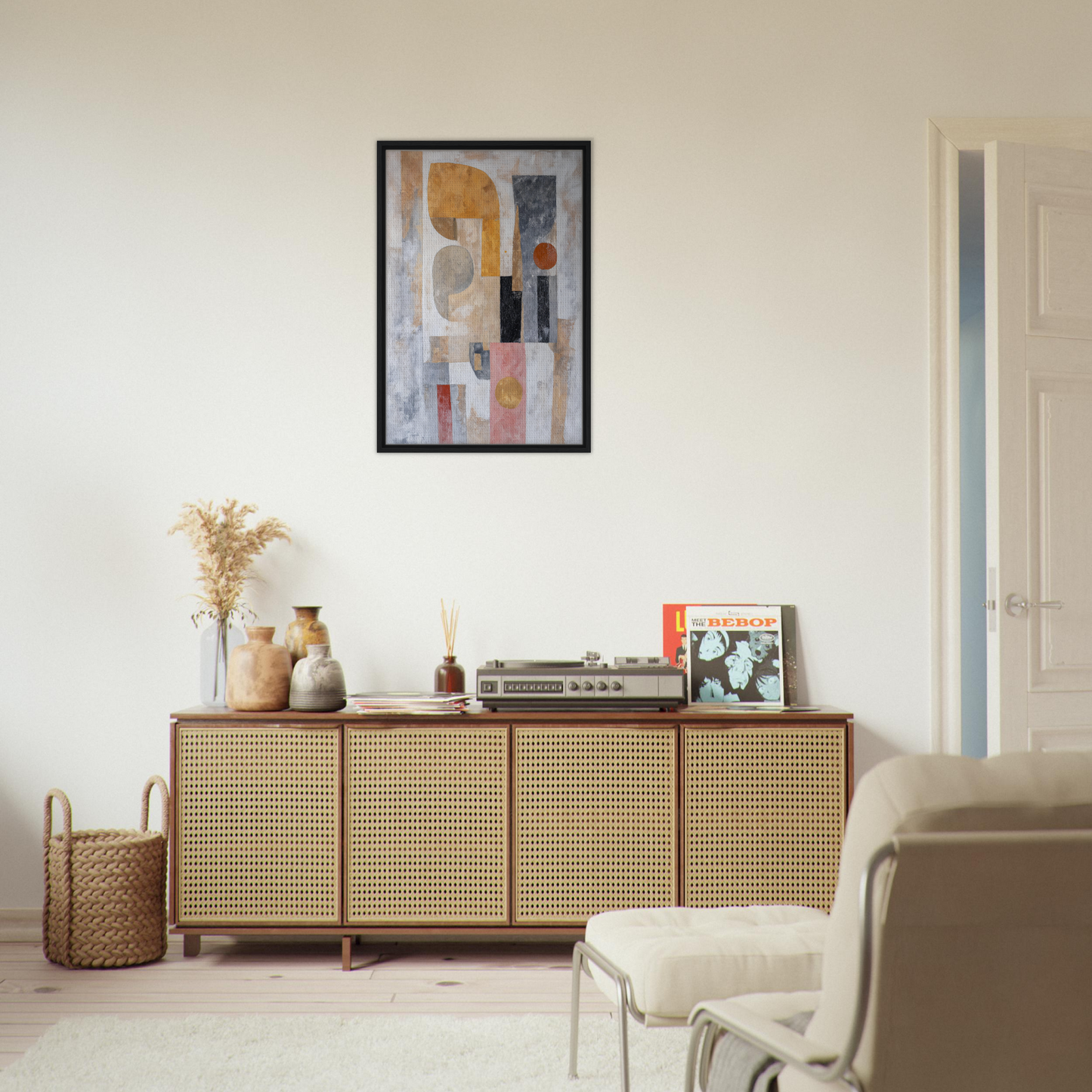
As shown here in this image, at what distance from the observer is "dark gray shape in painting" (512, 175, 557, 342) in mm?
3527

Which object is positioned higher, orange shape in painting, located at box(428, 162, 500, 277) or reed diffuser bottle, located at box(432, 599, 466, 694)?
orange shape in painting, located at box(428, 162, 500, 277)

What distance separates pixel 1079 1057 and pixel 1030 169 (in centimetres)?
287

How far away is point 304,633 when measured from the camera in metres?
3.28

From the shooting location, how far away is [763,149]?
3533mm

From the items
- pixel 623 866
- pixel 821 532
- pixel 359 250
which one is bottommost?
pixel 623 866

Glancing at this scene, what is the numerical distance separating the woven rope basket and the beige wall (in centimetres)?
54

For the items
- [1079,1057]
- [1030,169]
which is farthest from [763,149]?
[1079,1057]

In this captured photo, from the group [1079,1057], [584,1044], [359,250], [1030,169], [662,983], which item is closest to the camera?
[1079,1057]

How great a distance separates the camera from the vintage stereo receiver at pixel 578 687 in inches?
122

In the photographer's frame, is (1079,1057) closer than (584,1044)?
Yes

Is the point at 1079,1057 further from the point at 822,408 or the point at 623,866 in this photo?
the point at 822,408

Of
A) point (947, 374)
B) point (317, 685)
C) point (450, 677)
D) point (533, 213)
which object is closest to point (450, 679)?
point (450, 677)

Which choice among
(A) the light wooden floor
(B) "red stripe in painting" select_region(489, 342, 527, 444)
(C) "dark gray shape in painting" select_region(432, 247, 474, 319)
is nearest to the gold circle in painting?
(B) "red stripe in painting" select_region(489, 342, 527, 444)

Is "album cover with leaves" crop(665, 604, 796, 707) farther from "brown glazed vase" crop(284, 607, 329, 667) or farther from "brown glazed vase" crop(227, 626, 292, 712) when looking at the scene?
"brown glazed vase" crop(227, 626, 292, 712)
